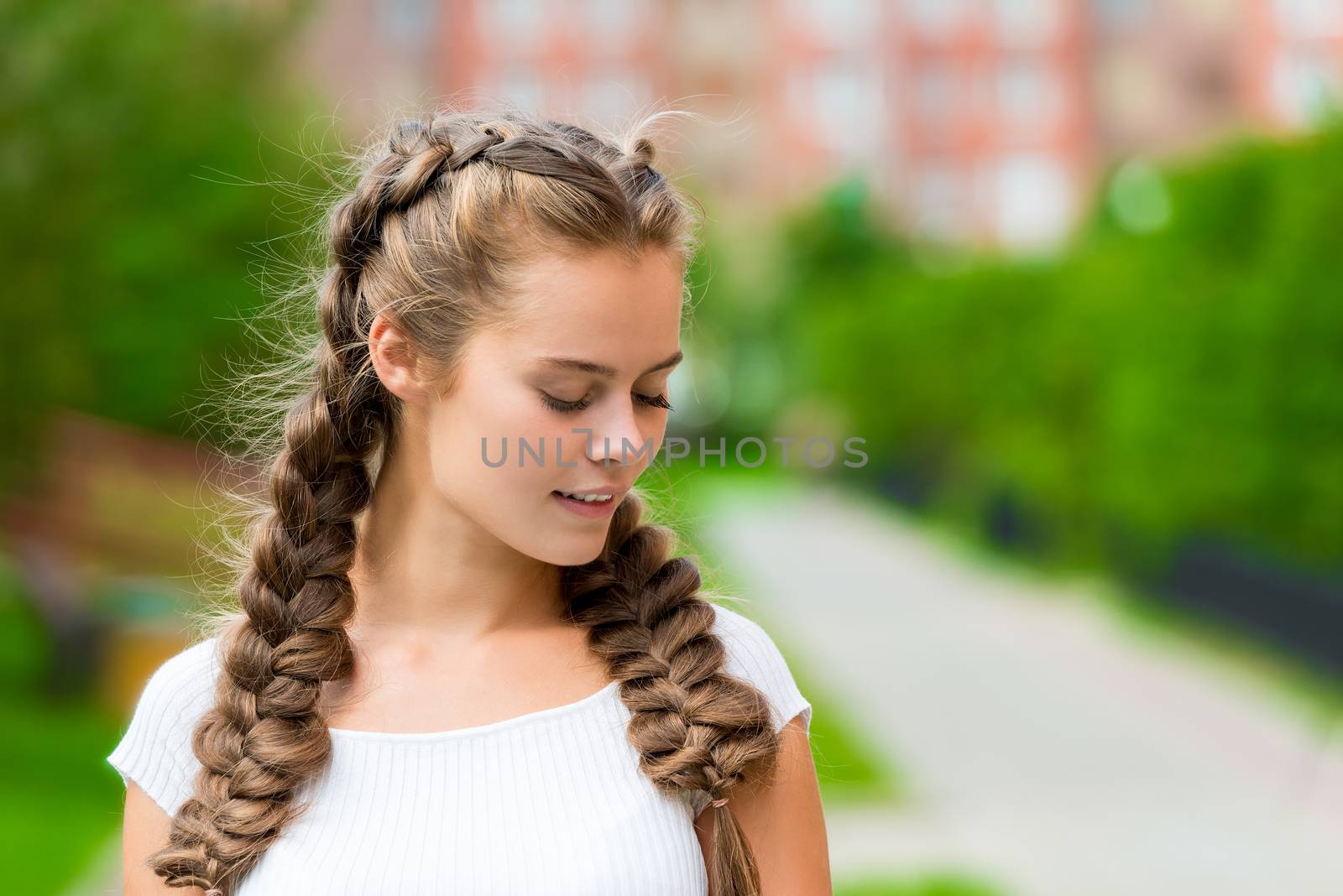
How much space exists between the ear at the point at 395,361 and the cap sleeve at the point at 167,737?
435mm

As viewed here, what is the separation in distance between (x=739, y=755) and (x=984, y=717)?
7201 mm

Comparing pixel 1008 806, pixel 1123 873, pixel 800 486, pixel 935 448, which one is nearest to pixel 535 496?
pixel 1123 873

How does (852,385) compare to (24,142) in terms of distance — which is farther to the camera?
(852,385)

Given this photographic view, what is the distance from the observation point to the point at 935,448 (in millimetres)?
21438

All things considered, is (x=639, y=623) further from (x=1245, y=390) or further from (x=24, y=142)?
(x=1245, y=390)

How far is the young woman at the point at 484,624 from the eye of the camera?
1.70 m

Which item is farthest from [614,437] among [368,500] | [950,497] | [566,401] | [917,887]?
[950,497]

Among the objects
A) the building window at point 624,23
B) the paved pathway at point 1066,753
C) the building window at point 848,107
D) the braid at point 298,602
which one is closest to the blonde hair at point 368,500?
the braid at point 298,602

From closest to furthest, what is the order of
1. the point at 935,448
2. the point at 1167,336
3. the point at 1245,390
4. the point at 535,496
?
the point at 535,496 → the point at 1245,390 → the point at 1167,336 → the point at 935,448

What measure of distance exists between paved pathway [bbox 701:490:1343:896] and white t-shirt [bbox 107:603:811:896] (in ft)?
4.23

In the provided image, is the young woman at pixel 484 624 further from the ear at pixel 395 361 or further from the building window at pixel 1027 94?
the building window at pixel 1027 94

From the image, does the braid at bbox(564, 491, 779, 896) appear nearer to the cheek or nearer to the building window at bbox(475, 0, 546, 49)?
the cheek

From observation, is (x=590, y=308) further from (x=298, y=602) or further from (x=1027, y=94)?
(x=1027, y=94)

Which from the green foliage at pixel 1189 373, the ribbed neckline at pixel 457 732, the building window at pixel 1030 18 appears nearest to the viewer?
the ribbed neckline at pixel 457 732
